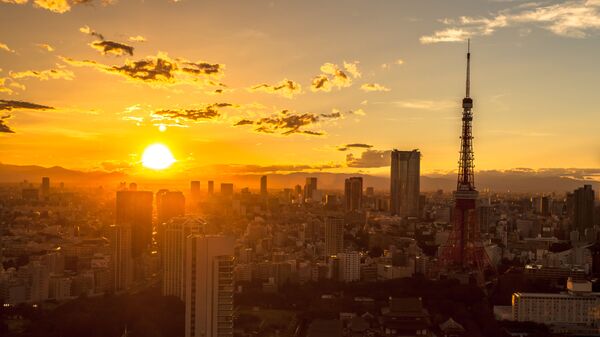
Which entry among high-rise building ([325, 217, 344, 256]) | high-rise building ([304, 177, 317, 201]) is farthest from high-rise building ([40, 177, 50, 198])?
high-rise building ([304, 177, 317, 201])

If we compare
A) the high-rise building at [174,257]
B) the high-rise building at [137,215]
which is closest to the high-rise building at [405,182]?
the high-rise building at [137,215]

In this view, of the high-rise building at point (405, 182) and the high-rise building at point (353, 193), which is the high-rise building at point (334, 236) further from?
the high-rise building at point (405, 182)

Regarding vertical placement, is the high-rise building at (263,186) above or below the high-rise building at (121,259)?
above

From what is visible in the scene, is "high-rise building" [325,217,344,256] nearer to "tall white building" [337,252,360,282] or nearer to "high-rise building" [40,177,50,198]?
"tall white building" [337,252,360,282]

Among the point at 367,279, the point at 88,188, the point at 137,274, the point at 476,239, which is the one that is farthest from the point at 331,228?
the point at 88,188

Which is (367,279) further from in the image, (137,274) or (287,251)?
(137,274)
